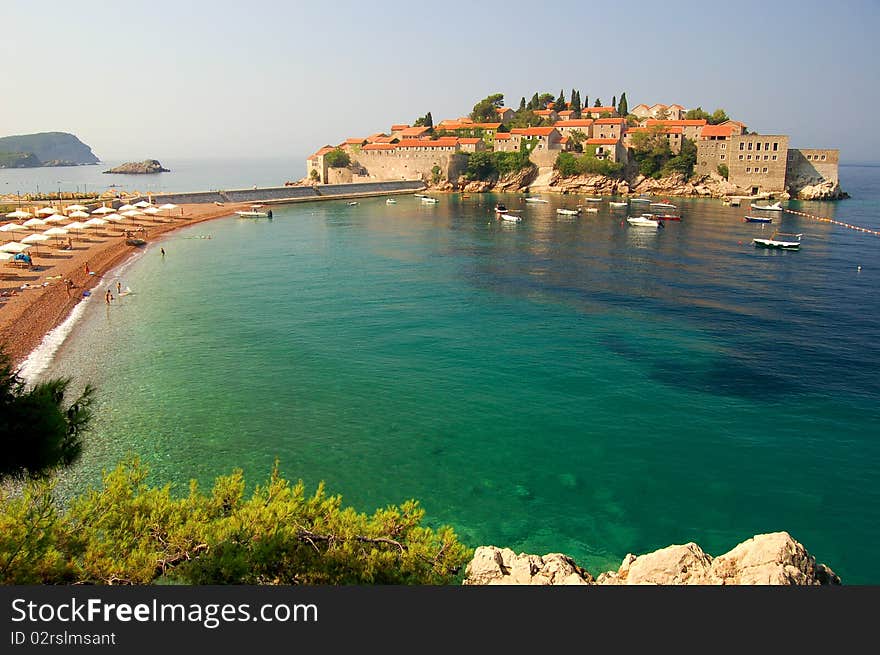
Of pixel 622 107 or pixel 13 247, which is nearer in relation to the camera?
pixel 13 247

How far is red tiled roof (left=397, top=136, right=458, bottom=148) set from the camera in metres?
91.6

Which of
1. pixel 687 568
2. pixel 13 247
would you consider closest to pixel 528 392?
pixel 687 568

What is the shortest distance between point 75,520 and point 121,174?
175m

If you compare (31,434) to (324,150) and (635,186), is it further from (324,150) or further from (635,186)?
(324,150)

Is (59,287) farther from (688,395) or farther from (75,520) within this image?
(688,395)

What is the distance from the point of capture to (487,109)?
104 m

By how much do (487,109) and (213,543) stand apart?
10536cm

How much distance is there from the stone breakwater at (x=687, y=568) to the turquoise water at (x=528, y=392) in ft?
13.1

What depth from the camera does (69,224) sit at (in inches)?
1716

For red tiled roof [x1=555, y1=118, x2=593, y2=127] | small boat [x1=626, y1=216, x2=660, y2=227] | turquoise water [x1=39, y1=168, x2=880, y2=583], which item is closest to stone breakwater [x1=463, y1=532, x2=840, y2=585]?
turquoise water [x1=39, y1=168, x2=880, y2=583]

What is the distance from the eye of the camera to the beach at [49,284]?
75.2 ft

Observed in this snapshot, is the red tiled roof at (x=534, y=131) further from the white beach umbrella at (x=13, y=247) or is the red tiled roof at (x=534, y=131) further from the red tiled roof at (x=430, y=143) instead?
the white beach umbrella at (x=13, y=247)

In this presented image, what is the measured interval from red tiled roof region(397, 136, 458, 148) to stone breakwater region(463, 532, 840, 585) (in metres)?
88.8

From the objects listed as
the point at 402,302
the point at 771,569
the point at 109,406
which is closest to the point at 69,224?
the point at 402,302
